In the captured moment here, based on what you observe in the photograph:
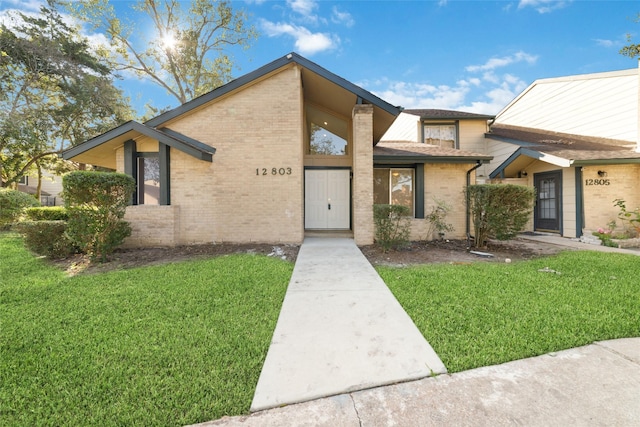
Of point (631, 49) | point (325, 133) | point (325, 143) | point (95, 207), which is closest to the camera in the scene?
point (95, 207)

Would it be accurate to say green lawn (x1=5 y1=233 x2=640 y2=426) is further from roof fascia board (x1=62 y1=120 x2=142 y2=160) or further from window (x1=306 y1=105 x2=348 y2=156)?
window (x1=306 y1=105 x2=348 y2=156)

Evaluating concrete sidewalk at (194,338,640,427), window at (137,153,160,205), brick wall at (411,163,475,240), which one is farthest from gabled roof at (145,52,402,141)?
concrete sidewalk at (194,338,640,427)

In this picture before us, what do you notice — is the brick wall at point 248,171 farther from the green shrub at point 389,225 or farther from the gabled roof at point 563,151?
the gabled roof at point 563,151

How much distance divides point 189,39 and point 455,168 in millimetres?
19039

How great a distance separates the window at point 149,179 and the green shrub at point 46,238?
2062 mm

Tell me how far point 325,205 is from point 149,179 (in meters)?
5.96

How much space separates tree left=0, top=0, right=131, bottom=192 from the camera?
14.7 m

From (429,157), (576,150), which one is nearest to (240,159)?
(429,157)

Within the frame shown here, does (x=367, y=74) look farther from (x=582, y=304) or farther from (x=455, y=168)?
(x=582, y=304)

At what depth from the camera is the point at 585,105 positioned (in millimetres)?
13258

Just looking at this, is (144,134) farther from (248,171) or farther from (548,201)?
(548,201)

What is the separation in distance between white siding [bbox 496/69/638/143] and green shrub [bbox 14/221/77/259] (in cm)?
2091

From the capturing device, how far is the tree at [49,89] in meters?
14.7

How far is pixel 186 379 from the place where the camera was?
6.99ft
